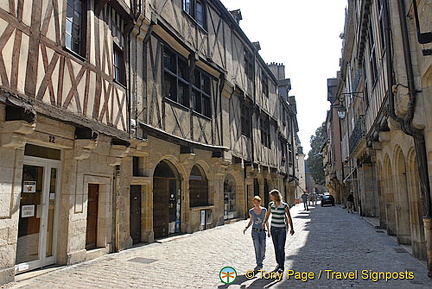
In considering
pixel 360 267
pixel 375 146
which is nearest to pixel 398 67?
pixel 360 267

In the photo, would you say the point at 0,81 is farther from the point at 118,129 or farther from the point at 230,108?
the point at 230,108

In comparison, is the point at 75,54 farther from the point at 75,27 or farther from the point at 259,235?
the point at 259,235

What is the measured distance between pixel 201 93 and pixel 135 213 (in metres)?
4.95

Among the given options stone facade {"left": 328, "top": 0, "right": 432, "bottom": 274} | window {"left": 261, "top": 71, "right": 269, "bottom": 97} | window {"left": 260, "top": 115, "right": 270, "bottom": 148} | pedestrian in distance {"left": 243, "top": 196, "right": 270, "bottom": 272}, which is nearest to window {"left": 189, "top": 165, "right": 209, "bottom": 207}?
pedestrian in distance {"left": 243, "top": 196, "right": 270, "bottom": 272}

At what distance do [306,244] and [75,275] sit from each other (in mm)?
5298

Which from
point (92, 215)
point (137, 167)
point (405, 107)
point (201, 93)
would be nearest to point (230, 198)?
point (201, 93)

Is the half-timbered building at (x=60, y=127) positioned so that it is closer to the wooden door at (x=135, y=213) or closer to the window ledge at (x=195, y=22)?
the wooden door at (x=135, y=213)

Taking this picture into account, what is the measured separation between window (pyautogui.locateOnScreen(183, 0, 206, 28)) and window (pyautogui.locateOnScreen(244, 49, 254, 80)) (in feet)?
15.7

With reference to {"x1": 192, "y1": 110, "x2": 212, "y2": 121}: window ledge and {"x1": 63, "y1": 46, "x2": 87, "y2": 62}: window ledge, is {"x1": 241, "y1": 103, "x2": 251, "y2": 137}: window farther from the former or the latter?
{"x1": 63, "y1": 46, "x2": 87, "y2": 62}: window ledge

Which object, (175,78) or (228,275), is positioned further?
(175,78)

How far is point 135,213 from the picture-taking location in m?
8.38

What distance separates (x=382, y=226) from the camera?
37.2 ft

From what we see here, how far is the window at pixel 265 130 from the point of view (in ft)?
61.7

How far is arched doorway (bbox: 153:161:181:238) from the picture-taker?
927cm
